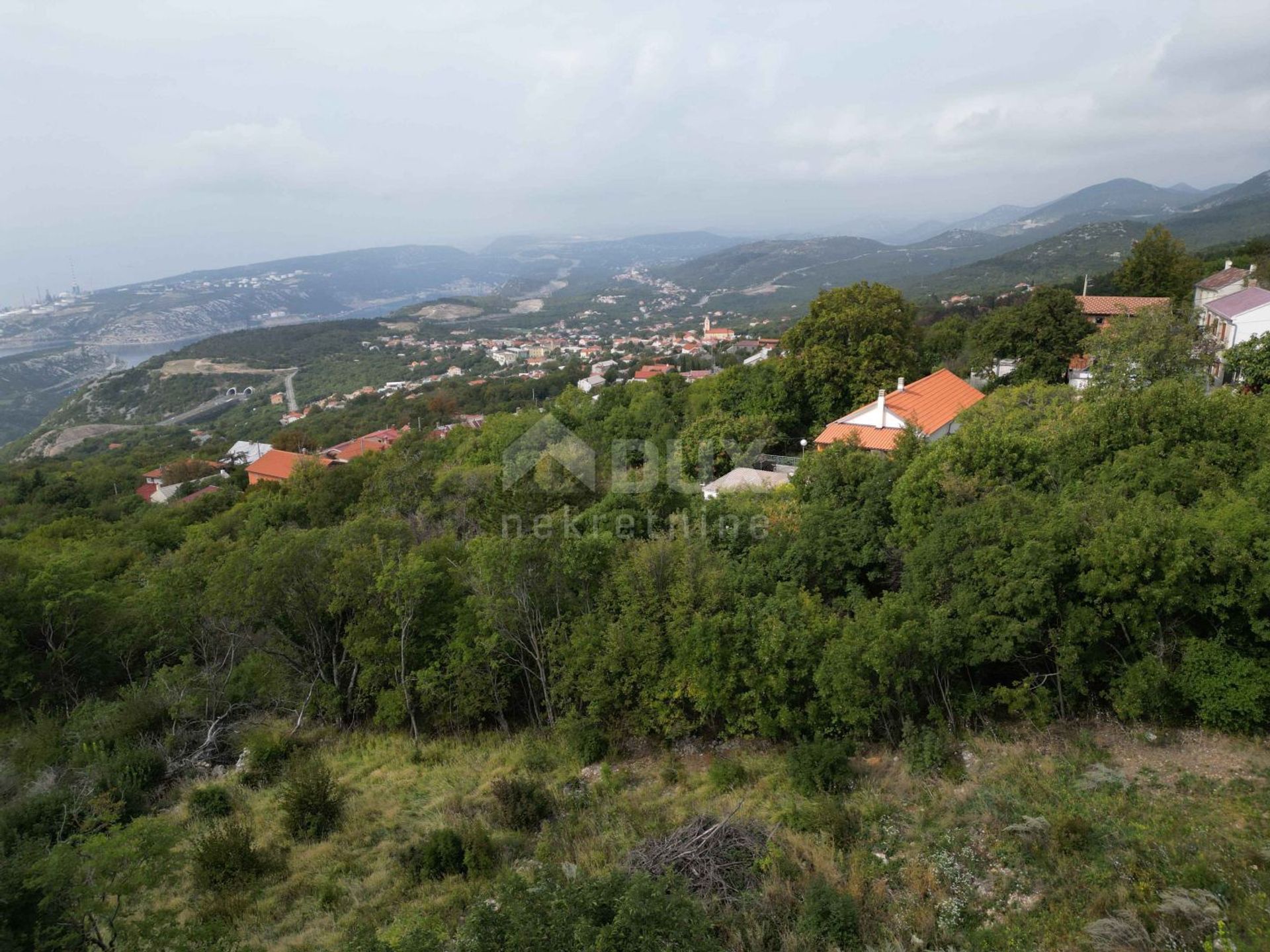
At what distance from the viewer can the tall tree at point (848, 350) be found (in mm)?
25797

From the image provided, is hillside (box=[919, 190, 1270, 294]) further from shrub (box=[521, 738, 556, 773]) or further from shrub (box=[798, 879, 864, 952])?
shrub (box=[798, 879, 864, 952])

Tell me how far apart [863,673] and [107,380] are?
115750 millimetres

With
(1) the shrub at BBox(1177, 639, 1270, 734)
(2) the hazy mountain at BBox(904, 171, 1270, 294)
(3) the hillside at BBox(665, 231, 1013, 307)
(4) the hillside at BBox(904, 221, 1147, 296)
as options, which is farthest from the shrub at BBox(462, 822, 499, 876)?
(3) the hillside at BBox(665, 231, 1013, 307)

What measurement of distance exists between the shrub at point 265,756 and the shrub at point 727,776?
7.32 metres

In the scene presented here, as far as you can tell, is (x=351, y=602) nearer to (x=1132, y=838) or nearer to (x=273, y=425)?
(x=1132, y=838)

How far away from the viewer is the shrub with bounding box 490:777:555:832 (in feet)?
30.7

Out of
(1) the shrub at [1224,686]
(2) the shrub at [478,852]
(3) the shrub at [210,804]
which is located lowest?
(3) the shrub at [210,804]

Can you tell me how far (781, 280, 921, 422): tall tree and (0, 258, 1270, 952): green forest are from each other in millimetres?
9341

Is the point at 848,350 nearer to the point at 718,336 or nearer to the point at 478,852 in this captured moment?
the point at 478,852

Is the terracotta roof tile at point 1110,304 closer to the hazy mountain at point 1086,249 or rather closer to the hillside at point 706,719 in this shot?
the hillside at point 706,719

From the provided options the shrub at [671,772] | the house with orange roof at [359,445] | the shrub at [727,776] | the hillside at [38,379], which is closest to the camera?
the shrub at [727,776]

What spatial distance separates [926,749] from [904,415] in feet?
48.6

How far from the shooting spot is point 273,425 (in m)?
70.5

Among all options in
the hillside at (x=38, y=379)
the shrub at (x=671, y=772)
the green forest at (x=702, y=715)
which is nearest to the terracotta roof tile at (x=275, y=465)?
the green forest at (x=702, y=715)
